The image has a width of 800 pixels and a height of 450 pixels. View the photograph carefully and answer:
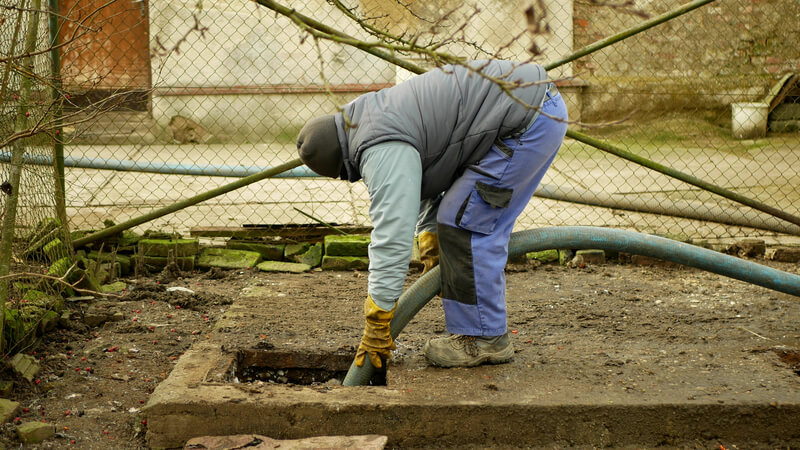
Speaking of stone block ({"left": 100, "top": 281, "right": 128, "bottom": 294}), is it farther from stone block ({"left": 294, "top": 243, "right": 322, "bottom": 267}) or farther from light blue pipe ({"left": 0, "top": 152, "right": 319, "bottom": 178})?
stone block ({"left": 294, "top": 243, "right": 322, "bottom": 267})

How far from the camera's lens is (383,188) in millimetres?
2766

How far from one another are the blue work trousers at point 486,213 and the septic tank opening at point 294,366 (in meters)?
0.62

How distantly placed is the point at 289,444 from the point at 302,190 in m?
4.93

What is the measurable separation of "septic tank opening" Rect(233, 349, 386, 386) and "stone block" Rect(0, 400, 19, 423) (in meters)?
0.89

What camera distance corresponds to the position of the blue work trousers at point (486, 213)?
3004mm

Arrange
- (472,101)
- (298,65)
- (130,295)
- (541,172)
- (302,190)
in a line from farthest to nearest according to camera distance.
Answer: (298,65), (302,190), (130,295), (541,172), (472,101)

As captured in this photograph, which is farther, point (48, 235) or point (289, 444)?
point (48, 235)

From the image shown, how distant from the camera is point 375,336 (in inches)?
116

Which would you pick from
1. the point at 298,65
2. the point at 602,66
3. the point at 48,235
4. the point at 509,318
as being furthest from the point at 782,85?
the point at 48,235

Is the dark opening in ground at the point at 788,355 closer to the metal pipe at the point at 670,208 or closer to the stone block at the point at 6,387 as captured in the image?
Answer: the metal pipe at the point at 670,208

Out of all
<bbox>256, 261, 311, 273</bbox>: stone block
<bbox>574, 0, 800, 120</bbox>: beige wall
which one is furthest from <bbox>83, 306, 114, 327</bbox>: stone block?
<bbox>574, 0, 800, 120</bbox>: beige wall

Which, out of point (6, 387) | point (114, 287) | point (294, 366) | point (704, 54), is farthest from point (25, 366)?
point (704, 54)

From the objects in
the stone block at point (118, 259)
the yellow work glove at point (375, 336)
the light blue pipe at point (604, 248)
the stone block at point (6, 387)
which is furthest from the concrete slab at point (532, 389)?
the stone block at point (118, 259)

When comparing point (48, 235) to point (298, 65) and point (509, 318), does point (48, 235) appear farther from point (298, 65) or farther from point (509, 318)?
point (298, 65)
